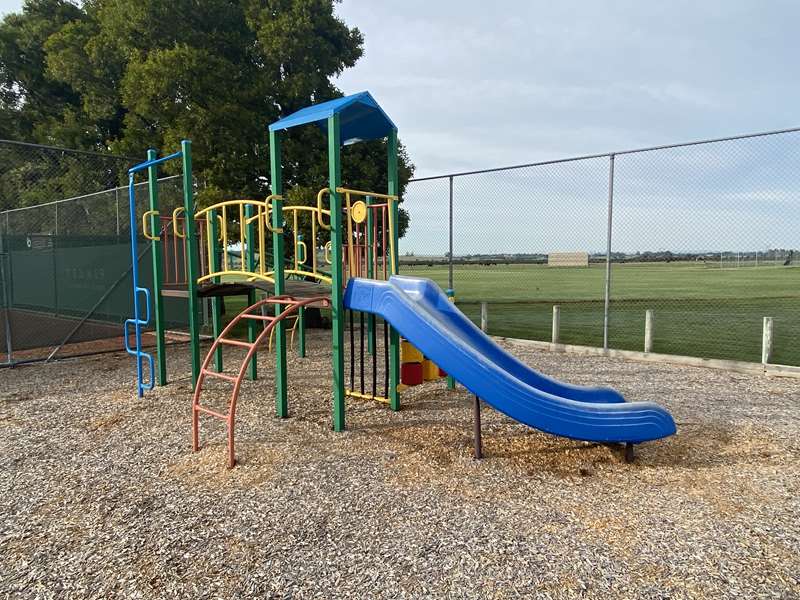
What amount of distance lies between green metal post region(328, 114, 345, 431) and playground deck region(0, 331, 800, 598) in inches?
13.7

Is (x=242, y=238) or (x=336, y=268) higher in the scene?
(x=242, y=238)

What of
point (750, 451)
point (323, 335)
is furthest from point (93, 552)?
point (323, 335)

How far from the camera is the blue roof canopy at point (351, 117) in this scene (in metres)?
4.54

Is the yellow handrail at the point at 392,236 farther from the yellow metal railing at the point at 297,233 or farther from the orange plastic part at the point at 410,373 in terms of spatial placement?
the orange plastic part at the point at 410,373

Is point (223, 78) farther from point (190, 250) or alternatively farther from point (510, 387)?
point (510, 387)

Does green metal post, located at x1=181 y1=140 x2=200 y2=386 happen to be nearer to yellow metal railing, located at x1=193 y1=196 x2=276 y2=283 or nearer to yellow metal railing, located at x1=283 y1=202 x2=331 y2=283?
yellow metal railing, located at x1=193 y1=196 x2=276 y2=283

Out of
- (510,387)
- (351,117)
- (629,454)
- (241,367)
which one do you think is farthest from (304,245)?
(629,454)

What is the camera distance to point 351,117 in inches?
193

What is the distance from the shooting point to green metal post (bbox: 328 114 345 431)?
4410 millimetres

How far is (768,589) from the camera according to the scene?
2.25 metres

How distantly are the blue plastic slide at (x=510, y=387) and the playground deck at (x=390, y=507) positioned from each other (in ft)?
1.22

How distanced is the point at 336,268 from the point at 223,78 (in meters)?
7.56

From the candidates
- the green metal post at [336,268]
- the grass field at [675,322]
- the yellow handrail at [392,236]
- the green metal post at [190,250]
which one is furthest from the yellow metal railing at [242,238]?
the grass field at [675,322]

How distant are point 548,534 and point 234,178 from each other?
30.1ft
